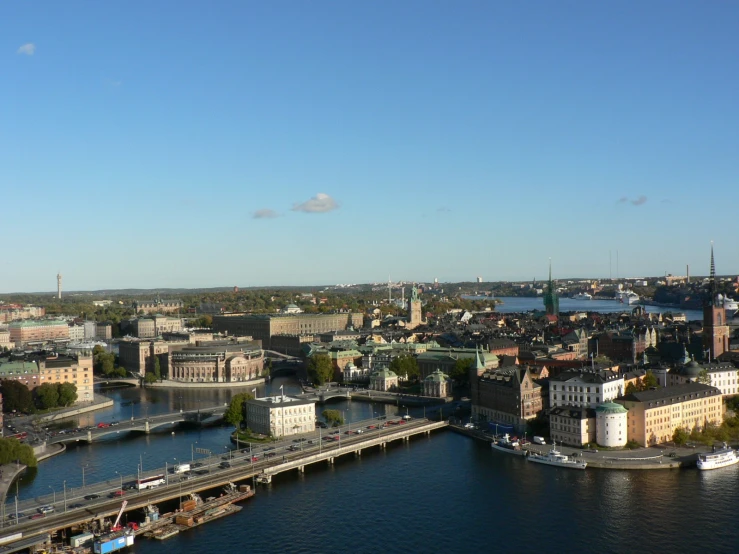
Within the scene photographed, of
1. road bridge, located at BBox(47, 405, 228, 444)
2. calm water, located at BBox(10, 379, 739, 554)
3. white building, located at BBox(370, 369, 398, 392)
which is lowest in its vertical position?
calm water, located at BBox(10, 379, 739, 554)

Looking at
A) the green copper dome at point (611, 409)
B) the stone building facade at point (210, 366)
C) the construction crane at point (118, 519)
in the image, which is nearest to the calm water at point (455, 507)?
the construction crane at point (118, 519)

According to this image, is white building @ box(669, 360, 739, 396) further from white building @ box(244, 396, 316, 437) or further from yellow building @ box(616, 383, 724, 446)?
white building @ box(244, 396, 316, 437)

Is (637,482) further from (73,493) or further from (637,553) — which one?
(73,493)

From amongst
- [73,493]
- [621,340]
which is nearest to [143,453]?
[73,493]

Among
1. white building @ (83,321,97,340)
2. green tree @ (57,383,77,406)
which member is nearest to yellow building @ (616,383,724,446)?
green tree @ (57,383,77,406)

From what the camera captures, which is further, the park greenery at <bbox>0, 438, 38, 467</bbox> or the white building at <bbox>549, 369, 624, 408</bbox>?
the white building at <bbox>549, 369, 624, 408</bbox>

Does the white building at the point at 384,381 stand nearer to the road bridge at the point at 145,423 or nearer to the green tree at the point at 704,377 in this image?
the road bridge at the point at 145,423
